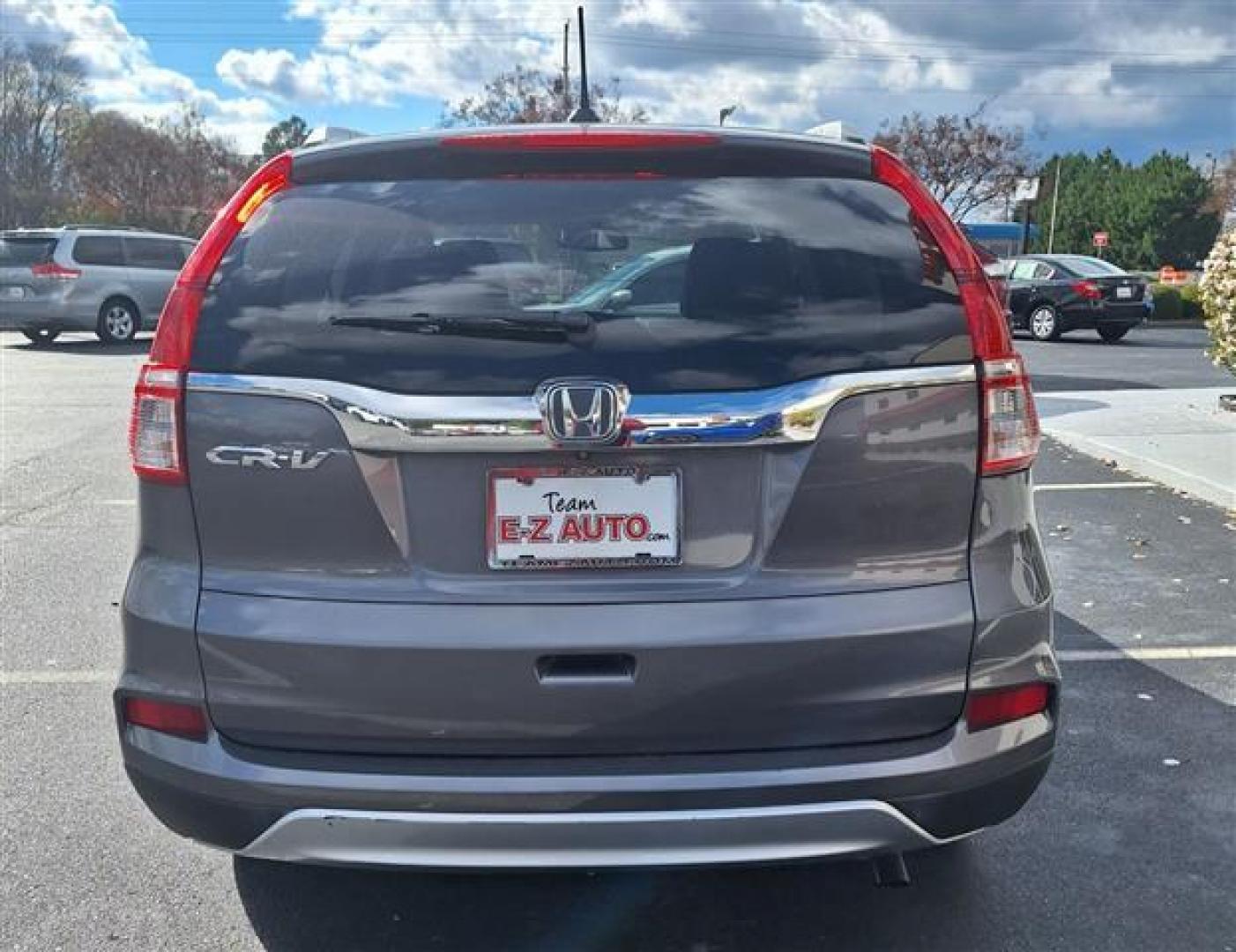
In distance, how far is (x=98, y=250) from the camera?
18375mm

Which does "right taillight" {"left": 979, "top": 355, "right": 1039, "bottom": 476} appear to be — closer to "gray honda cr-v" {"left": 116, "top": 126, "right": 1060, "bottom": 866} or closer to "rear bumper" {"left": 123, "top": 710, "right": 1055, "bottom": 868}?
"gray honda cr-v" {"left": 116, "top": 126, "right": 1060, "bottom": 866}

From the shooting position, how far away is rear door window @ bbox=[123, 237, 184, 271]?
743 inches

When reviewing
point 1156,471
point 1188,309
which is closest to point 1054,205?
point 1188,309

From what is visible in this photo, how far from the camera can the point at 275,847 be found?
7.39 feet

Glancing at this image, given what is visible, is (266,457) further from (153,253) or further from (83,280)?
(153,253)

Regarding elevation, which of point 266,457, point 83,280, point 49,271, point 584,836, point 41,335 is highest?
point 266,457

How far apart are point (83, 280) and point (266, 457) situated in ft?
58.5

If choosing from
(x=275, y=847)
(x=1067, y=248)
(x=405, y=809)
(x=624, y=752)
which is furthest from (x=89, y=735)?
(x=1067, y=248)

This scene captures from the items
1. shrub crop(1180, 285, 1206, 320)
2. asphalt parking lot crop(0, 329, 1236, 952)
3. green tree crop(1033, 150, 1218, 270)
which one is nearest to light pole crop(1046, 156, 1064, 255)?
green tree crop(1033, 150, 1218, 270)

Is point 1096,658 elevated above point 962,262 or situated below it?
below

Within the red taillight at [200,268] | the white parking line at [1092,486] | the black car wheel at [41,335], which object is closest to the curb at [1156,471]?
the white parking line at [1092,486]

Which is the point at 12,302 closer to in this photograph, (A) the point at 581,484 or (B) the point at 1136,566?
(B) the point at 1136,566

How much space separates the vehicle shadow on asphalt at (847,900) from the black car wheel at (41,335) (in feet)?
58.4

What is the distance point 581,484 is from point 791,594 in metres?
0.45
